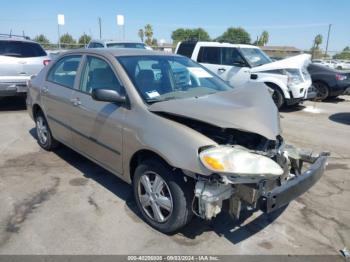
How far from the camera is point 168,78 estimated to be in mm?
3996

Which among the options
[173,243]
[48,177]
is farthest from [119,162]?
[48,177]

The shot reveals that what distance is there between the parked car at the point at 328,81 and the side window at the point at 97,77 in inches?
366

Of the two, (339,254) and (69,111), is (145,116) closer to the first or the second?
(69,111)

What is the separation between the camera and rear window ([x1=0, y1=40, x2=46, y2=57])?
836cm

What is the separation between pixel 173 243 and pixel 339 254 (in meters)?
1.52

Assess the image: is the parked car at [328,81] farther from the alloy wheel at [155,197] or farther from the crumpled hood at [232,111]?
the alloy wheel at [155,197]

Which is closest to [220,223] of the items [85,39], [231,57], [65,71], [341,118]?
[65,71]

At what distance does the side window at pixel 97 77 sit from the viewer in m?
3.83

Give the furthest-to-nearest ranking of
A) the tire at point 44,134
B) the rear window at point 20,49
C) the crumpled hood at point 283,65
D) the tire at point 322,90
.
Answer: the tire at point 322,90, the crumpled hood at point 283,65, the rear window at point 20,49, the tire at point 44,134

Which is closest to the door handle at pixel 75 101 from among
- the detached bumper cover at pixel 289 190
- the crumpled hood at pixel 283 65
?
the detached bumper cover at pixel 289 190

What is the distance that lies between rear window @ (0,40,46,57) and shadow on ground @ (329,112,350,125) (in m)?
7.75

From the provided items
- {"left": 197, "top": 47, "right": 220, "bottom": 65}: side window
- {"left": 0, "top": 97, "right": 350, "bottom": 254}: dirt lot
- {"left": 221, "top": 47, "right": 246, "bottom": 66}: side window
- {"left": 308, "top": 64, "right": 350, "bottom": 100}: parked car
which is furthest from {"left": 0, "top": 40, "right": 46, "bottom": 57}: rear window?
{"left": 308, "top": 64, "right": 350, "bottom": 100}: parked car

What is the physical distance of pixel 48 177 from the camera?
467 cm

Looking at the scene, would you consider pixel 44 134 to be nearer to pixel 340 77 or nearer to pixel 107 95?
pixel 107 95
